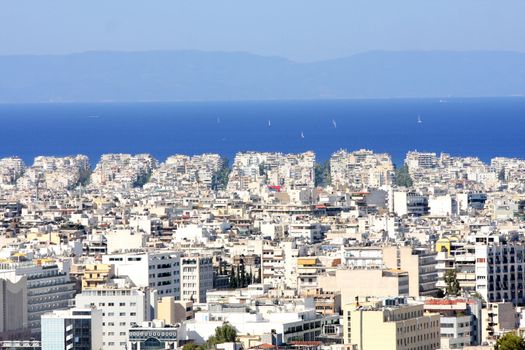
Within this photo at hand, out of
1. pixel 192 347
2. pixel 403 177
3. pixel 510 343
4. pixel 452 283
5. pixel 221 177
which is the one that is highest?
pixel 221 177

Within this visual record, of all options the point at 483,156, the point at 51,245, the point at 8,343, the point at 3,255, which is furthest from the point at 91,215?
the point at 483,156

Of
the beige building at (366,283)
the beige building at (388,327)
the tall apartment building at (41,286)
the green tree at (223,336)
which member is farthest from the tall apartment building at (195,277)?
the beige building at (388,327)

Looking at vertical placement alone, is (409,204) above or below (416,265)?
above

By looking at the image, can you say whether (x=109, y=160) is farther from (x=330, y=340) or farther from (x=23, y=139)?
(x=330, y=340)

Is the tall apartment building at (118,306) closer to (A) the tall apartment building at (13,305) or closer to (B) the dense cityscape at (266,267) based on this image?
(B) the dense cityscape at (266,267)

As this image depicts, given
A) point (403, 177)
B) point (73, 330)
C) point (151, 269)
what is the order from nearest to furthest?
point (73, 330) → point (151, 269) → point (403, 177)

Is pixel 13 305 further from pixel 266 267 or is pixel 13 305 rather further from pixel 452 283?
pixel 266 267

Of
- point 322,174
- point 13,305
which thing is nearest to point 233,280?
point 13,305
